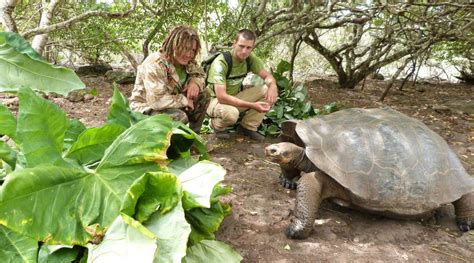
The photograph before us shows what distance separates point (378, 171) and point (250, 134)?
1935mm

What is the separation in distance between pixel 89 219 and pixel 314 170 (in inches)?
69.6

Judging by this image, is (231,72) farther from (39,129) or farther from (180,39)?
(39,129)

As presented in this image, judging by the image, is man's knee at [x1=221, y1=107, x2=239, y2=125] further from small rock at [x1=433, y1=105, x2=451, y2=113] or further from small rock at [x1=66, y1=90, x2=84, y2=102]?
small rock at [x1=433, y1=105, x2=451, y2=113]

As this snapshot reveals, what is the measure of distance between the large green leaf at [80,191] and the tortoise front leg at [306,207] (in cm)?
108

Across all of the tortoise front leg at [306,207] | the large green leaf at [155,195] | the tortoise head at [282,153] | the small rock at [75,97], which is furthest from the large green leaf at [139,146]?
the small rock at [75,97]

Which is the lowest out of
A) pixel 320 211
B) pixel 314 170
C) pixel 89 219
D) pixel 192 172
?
pixel 320 211

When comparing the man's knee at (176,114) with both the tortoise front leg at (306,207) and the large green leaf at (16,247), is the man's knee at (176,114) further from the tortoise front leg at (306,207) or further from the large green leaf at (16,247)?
the large green leaf at (16,247)

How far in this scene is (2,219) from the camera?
1.17m

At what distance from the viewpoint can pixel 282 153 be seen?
2645 mm

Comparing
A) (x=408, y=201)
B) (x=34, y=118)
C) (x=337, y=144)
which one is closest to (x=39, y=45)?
(x=34, y=118)

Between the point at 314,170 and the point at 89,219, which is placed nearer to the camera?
the point at 89,219

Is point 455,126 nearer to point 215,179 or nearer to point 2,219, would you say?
point 215,179

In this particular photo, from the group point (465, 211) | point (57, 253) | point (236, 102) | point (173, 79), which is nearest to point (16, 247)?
point (57, 253)

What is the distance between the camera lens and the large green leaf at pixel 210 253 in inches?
65.8
